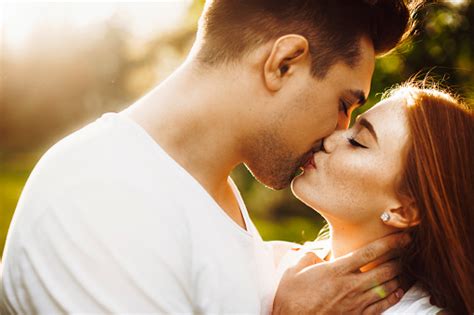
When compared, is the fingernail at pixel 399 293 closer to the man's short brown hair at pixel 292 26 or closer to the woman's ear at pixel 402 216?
the woman's ear at pixel 402 216

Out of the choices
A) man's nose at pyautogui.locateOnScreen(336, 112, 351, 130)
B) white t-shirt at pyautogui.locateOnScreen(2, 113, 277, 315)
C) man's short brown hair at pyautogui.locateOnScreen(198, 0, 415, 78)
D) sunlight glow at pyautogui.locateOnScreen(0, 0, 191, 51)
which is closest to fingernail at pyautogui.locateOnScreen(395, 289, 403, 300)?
white t-shirt at pyautogui.locateOnScreen(2, 113, 277, 315)

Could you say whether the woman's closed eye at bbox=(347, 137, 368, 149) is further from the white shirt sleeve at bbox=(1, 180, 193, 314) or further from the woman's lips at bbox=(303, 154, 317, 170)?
the white shirt sleeve at bbox=(1, 180, 193, 314)

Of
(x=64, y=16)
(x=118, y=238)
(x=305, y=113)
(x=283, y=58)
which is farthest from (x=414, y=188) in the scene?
(x=64, y=16)

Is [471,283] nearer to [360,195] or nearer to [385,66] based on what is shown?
[360,195]

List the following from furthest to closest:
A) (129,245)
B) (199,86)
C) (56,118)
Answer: (56,118), (199,86), (129,245)

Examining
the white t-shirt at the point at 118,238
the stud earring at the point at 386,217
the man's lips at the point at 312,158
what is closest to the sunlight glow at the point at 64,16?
the man's lips at the point at 312,158

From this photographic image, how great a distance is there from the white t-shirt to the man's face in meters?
0.48

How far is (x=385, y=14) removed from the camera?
2777 mm

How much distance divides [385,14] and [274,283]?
1.31 m

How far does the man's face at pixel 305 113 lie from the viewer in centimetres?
266

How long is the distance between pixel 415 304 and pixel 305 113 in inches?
36.9

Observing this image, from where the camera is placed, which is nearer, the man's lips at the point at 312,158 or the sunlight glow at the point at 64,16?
the man's lips at the point at 312,158

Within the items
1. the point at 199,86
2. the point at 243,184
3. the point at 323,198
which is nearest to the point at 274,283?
the point at 323,198

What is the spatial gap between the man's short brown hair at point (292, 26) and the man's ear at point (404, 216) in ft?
2.19
